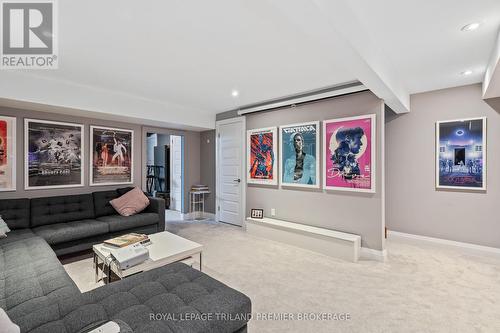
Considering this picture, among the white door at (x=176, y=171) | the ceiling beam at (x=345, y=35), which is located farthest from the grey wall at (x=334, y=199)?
the white door at (x=176, y=171)

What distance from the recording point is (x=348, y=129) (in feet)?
11.4

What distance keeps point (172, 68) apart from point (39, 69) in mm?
1687

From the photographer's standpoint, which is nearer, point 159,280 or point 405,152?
point 159,280

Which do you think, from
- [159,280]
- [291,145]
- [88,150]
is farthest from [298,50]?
[88,150]

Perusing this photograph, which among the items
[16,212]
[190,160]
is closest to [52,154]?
[16,212]

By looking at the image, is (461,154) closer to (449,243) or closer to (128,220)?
(449,243)

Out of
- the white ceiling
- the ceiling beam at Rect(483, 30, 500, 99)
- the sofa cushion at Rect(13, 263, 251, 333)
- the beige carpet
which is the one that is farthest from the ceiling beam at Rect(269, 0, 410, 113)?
the beige carpet

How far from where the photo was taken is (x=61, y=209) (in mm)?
3432

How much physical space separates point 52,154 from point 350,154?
15.1ft

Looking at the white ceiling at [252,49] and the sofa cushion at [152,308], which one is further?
the white ceiling at [252,49]

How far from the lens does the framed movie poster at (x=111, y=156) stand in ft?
13.6

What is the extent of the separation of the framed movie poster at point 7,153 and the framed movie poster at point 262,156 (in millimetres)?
3654

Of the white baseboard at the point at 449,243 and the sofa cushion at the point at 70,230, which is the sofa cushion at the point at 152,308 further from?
the white baseboard at the point at 449,243

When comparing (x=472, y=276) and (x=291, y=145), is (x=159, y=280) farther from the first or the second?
A: (x=472, y=276)
